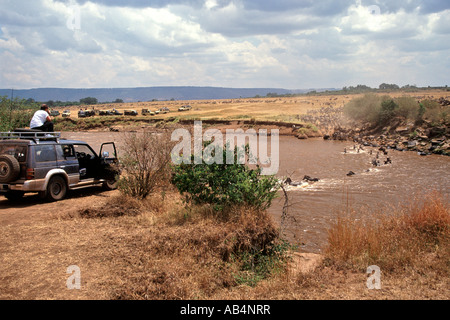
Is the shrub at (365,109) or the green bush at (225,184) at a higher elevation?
the shrub at (365,109)

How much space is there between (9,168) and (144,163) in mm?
3379

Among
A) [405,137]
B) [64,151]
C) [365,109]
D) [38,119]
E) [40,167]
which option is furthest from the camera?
[365,109]

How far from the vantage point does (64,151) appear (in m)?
11.3

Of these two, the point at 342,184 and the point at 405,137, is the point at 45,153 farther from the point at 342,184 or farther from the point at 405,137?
the point at 405,137

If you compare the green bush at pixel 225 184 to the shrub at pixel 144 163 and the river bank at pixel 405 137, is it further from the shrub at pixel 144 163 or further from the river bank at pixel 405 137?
the river bank at pixel 405 137

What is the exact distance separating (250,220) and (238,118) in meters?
40.1

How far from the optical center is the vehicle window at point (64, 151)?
35.8 ft

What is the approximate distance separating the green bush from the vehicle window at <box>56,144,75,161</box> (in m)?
4.27

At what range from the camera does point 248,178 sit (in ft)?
27.3

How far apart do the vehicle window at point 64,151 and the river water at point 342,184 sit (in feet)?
6.31

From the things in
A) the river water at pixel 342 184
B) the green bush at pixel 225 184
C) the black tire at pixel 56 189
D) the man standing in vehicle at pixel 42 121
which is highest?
the man standing in vehicle at pixel 42 121

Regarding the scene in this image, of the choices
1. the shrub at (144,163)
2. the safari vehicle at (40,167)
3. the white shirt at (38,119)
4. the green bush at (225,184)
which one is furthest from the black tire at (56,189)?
the green bush at (225,184)

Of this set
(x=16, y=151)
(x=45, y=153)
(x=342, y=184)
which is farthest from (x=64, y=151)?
(x=342, y=184)

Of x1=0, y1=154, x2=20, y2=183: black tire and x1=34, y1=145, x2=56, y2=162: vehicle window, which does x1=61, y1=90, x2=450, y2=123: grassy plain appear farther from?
x1=0, y1=154, x2=20, y2=183: black tire
